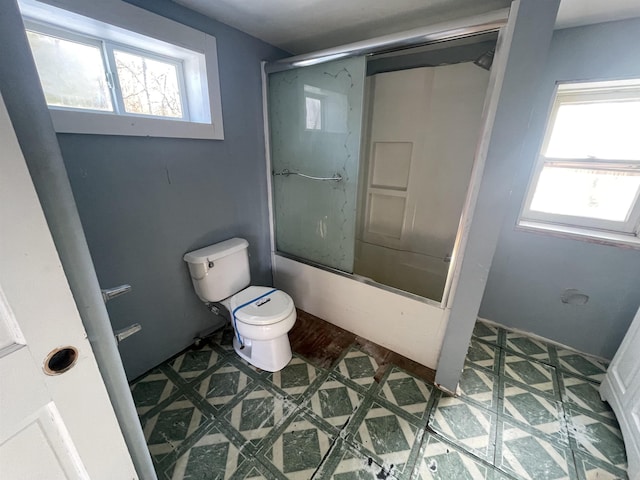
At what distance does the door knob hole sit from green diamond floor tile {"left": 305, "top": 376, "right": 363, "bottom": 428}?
46.6 inches

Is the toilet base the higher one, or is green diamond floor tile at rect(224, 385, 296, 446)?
the toilet base

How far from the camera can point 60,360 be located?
1.71 ft

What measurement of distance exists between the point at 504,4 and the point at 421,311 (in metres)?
1.72

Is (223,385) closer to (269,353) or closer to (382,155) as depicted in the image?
(269,353)

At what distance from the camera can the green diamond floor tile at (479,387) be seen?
146 centimetres

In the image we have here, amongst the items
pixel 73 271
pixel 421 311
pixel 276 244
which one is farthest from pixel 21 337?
pixel 276 244

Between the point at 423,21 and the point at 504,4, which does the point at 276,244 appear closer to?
the point at 423,21

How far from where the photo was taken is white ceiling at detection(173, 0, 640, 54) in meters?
1.27

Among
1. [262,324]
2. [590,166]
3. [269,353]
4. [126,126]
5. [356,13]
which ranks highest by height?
[356,13]

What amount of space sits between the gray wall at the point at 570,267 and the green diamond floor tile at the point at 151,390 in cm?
228

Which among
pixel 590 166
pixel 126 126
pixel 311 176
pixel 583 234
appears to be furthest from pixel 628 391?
pixel 126 126

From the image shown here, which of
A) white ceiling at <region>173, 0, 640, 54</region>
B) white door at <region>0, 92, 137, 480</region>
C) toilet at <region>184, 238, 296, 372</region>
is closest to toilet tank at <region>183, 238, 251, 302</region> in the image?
toilet at <region>184, 238, 296, 372</region>

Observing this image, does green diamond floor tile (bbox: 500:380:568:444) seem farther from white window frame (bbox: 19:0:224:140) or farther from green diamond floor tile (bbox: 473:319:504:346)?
white window frame (bbox: 19:0:224:140)

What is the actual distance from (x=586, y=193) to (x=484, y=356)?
4.16 feet
